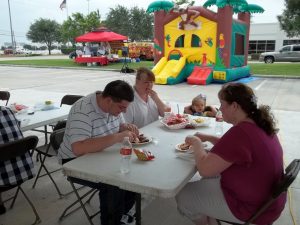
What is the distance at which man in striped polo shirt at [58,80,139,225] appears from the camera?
7.00 feet

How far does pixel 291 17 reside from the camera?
2183cm

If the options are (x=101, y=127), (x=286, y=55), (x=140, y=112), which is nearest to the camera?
(x=101, y=127)

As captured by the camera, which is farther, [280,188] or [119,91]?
[119,91]

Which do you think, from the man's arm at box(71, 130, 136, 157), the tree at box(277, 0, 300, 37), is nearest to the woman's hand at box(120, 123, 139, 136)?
the man's arm at box(71, 130, 136, 157)

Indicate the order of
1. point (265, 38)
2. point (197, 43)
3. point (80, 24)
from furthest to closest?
point (265, 38)
point (80, 24)
point (197, 43)

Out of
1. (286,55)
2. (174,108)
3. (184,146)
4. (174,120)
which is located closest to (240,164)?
(184,146)

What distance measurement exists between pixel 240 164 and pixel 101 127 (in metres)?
1.11

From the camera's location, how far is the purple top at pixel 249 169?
5.56ft

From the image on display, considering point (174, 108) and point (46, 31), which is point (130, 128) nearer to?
point (174, 108)

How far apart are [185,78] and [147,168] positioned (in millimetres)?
11331

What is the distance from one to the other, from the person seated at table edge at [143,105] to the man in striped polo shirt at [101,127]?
2.40ft

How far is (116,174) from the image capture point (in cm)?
181

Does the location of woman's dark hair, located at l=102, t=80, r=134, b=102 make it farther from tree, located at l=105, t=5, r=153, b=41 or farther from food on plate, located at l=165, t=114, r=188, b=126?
tree, located at l=105, t=5, r=153, b=41

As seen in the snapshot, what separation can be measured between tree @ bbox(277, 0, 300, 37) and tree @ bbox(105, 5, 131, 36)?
20988mm
